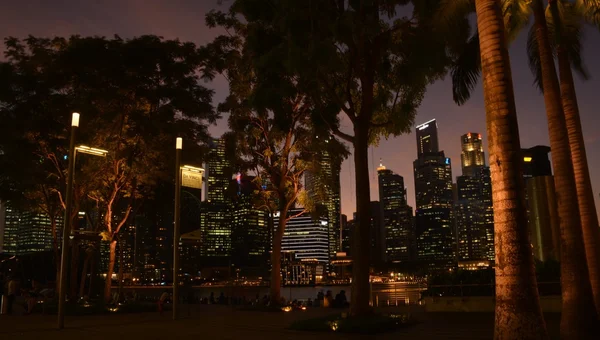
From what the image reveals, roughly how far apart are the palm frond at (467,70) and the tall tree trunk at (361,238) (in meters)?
3.31

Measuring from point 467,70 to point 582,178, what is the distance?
187 inches

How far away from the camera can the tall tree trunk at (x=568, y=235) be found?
10641 millimetres

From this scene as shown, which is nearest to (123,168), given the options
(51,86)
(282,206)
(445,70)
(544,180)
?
(51,86)

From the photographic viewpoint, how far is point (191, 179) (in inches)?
745

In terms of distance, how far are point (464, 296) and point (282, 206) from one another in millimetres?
8771

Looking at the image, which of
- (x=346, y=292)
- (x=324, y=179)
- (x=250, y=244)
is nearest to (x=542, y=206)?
(x=324, y=179)

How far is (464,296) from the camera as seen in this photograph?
66.2 ft

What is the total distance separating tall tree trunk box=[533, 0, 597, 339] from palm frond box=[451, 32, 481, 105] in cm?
289

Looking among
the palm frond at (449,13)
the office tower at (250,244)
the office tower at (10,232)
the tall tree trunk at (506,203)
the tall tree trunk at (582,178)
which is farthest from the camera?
the office tower at (250,244)

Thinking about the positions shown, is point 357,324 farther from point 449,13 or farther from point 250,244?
point 250,244

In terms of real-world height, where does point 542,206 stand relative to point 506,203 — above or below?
above

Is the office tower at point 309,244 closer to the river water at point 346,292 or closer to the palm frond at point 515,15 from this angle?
the river water at point 346,292

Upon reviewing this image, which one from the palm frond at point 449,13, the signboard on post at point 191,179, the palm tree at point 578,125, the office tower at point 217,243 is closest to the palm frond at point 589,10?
the palm tree at point 578,125

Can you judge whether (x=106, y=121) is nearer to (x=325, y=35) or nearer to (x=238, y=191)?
(x=238, y=191)
